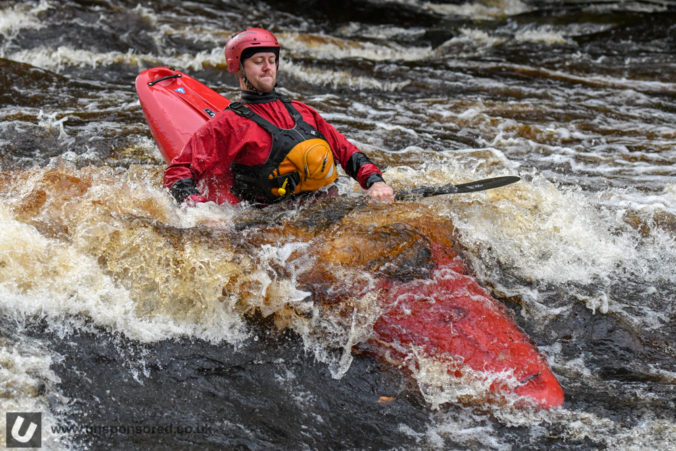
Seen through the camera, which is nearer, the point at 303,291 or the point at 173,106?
the point at 303,291

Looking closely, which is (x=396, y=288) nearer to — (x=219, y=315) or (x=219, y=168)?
(x=219, y=315)

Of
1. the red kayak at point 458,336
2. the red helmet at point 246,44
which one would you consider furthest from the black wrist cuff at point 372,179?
the red helmet at point 246,44

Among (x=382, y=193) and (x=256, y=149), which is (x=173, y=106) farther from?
(x=382, y=193)

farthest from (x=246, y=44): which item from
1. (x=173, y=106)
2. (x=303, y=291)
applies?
(x=173, y=106)

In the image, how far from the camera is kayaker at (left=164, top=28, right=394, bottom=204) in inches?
135

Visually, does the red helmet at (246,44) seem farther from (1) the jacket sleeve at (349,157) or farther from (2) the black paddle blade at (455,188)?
(2) the black paddle blade at (455,188)

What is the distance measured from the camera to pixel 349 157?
148 inches

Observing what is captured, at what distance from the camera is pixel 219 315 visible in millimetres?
3236

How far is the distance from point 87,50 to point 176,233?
5.75 meters

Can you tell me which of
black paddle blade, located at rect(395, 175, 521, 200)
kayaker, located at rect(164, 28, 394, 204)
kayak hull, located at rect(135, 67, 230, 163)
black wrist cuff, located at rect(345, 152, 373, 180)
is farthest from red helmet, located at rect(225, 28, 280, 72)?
kayak hull, located at rect(135, 67, 230, 163)

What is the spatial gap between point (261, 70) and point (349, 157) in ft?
2.30

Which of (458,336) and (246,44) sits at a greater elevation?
(246,44)

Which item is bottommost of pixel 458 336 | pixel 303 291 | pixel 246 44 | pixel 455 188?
pixel 458 336

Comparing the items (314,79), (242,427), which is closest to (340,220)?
(242,427)
